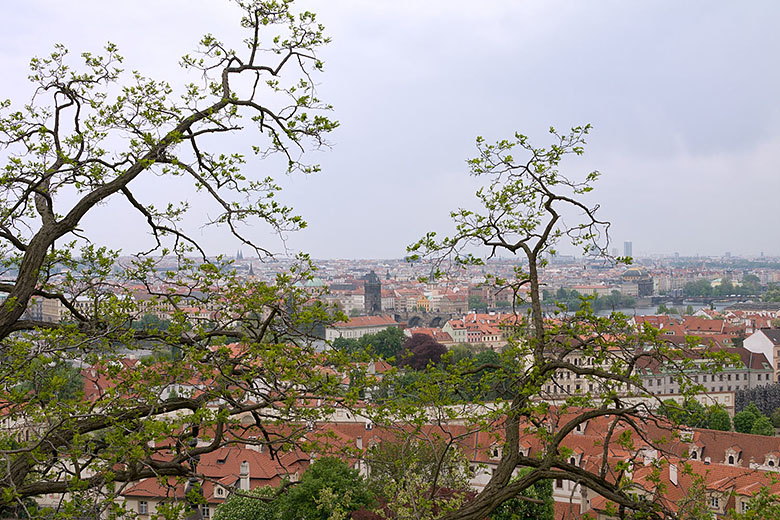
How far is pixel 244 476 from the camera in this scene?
2470cm

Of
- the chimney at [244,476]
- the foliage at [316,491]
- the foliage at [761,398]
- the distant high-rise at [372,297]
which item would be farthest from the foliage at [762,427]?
the distant high-rise at [372,297]

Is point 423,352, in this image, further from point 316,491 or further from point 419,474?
point 419,474

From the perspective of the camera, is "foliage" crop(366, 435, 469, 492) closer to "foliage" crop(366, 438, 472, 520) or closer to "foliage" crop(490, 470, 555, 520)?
"foliage" crop(366, 438, 472, 520)

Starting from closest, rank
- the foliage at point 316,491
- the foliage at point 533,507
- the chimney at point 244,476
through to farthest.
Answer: the foliage at point 316,491 → the foliage at point 533,507 → the chimney at point 244,476

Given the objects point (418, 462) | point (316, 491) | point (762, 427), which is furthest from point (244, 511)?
point (762, 427)

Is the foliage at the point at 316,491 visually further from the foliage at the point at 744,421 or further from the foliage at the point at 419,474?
the foliage at the point at 744,421

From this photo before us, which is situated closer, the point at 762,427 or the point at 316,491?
the point at 316,491

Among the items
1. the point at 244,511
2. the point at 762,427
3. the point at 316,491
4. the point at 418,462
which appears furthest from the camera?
the point at 762,427

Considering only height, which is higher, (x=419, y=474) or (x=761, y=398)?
(x=419, y=474)

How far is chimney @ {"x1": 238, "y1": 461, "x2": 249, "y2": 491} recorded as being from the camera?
24.7 metres

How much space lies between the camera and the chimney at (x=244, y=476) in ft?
81.0

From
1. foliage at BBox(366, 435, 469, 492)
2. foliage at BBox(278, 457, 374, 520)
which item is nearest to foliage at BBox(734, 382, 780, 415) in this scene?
foliage at BBox(366, 435, 469, 492)

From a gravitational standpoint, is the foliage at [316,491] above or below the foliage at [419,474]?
below

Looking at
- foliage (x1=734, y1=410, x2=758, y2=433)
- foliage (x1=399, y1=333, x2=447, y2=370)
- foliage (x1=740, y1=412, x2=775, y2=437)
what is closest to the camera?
foliage (x1=740, y1=412, x2=775, y2=437)
